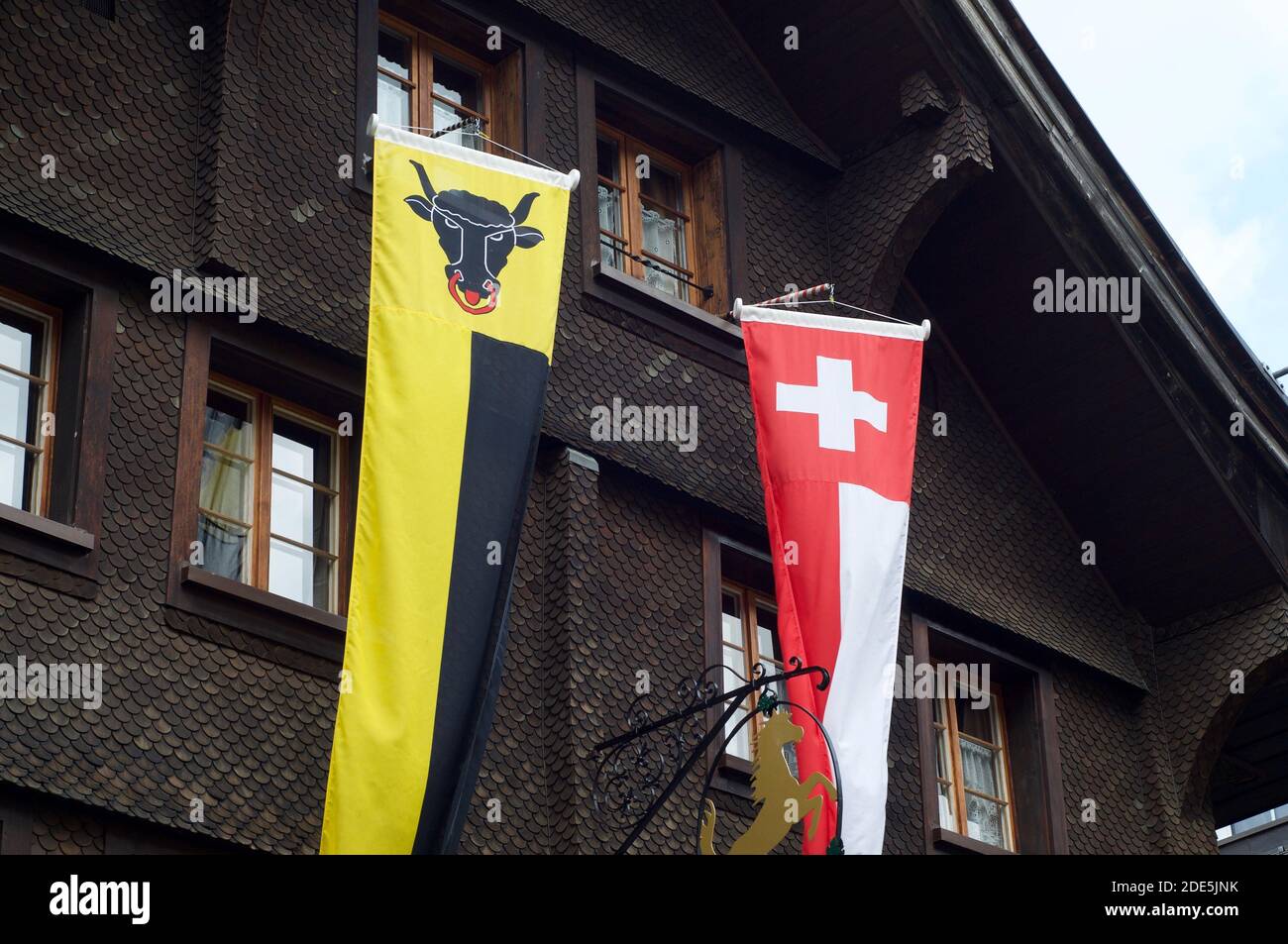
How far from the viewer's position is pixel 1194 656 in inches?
603

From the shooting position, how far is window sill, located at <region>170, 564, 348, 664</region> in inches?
400

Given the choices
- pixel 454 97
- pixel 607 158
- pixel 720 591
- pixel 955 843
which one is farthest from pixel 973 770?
pixel 454 97

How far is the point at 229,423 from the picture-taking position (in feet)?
36.5

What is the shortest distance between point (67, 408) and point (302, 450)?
1.45 m

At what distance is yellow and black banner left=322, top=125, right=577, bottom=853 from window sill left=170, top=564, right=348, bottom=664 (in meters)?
1.14

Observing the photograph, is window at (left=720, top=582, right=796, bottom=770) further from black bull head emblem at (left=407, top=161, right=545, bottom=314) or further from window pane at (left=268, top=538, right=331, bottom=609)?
black bull head emblem at (left=407, top=161, right=545, bottom=314)

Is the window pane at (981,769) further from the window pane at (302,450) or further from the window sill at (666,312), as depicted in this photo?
the window pane at (302,450)

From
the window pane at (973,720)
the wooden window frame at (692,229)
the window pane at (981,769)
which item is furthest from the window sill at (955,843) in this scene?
the wooden window frame at (692,229)

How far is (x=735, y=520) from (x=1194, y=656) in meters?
4.11

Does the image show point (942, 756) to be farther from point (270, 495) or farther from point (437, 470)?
point (437, 470)

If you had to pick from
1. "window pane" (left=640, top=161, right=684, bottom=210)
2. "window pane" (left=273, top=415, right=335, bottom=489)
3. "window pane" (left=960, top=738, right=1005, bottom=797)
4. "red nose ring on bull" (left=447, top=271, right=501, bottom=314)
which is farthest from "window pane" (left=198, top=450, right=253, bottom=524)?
"window pane" (left=960, top=738, right=1005, bottom=797)

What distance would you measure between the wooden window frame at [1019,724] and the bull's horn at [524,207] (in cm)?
443

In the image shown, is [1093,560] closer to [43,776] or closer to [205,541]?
[205,541]
